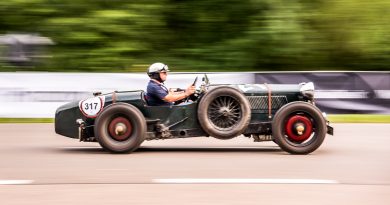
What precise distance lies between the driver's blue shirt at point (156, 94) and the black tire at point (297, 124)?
1.51 metres

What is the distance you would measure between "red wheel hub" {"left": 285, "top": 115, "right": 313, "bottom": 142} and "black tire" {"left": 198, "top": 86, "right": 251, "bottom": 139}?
1.79ft

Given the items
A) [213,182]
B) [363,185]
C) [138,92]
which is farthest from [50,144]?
[363,185]

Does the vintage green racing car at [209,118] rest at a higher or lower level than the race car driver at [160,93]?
lower

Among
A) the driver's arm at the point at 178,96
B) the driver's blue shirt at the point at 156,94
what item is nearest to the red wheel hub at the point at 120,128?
the driver's blue shirt at the point at 156,94

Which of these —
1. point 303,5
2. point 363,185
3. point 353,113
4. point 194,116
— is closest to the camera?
point 363,185

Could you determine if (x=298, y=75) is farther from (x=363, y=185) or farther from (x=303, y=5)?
(x=363, y=185)

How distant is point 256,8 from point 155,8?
2.80 meters

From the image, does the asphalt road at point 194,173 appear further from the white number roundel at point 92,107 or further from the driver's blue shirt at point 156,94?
the driver's blue shirt at point 156,94

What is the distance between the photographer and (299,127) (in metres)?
10.2

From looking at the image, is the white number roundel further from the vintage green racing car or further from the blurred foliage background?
the blurred foliage background

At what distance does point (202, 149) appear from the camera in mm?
11164

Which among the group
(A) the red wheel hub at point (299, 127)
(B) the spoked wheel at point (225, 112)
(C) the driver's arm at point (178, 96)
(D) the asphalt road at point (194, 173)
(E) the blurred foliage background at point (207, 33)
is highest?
(E) the blurred foliage background at point (207, 33)

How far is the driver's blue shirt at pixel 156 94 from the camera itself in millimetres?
10453

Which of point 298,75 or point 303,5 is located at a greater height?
point 303,5
